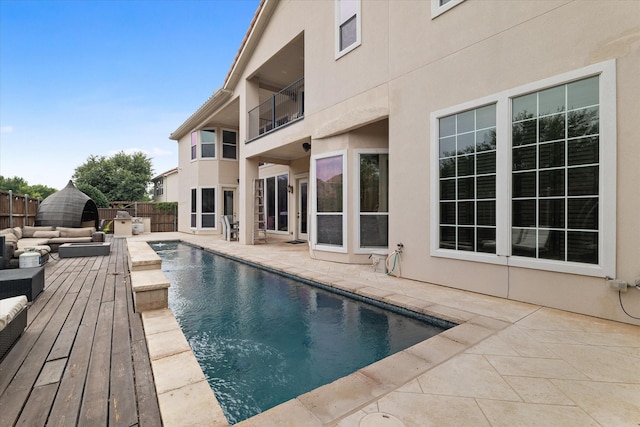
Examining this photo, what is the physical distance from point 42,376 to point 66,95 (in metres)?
21.2

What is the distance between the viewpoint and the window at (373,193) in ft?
21.2

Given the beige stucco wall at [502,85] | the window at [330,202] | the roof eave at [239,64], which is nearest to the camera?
the beige stucco wall at [502,85]

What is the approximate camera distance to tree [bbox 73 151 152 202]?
26062 millimetres

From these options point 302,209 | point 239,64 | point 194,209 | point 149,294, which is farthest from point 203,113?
point 149,294

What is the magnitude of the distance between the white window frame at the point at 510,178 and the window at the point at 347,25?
9.38 feet

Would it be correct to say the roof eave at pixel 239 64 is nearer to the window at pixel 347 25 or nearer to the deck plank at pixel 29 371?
the window at pixel 347 25

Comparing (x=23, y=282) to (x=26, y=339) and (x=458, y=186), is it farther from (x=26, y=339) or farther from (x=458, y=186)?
(x=458, y=186)

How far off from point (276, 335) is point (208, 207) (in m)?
12.3

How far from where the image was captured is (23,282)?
11.3ft

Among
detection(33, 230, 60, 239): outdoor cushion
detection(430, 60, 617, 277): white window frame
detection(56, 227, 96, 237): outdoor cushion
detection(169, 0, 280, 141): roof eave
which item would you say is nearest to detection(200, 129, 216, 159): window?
detection(169, 0, 280, 141): roof eave

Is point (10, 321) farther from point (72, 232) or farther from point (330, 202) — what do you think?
point (72, 232)

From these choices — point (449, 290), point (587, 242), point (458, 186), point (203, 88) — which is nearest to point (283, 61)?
point (458, 186)

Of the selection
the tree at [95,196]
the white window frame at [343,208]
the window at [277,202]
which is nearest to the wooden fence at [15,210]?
the tree at [95,196]

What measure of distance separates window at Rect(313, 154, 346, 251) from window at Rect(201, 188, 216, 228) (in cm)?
884
